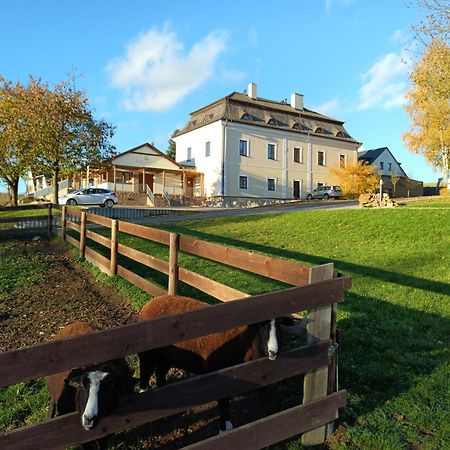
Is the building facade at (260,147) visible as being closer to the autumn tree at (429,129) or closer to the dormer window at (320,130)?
the dormer window at (320,130)

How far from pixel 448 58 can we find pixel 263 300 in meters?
16.8

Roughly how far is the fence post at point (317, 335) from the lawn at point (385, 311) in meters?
0.16

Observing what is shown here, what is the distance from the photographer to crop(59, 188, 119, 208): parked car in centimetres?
3131

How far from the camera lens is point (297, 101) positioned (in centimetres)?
5209

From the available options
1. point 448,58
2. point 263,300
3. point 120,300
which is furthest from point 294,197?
point 263,300

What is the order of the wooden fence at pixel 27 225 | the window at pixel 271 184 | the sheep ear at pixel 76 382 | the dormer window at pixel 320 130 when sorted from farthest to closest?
the dormer window at pixel 320 130 → the window at pixel 271 184 → the wooden fence at pixel 27 225 → the sheep ear at pixel 76 382

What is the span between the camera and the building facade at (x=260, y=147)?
4288cm

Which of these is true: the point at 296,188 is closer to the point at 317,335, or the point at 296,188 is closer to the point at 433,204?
the point at 433,204

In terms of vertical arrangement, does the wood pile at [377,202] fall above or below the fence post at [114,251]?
above

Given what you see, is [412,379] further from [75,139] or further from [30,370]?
[75,139]

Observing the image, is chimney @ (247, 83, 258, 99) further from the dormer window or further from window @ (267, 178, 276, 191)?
window @ (267, 178, 276, 191)

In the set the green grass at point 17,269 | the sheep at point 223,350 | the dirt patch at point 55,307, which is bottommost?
the dirt patch at point 55,307

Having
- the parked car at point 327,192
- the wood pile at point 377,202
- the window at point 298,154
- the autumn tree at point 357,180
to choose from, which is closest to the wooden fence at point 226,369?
the wood pile at point 377,202

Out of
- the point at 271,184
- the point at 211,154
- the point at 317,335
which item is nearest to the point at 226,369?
the point at 317,335
